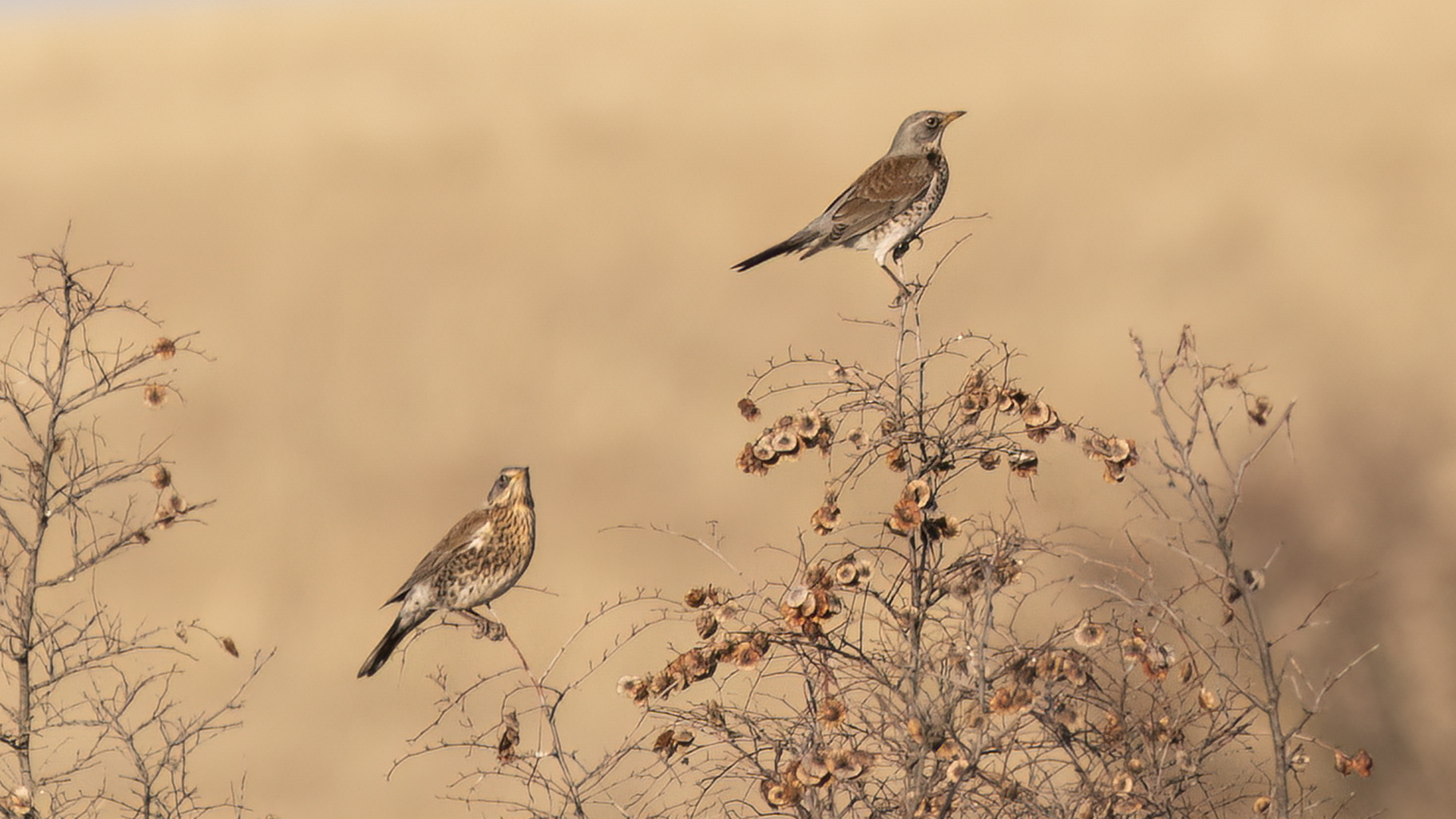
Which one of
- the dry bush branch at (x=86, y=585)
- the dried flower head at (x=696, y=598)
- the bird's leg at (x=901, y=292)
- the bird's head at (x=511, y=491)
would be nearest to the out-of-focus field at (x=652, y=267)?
the dry bush branch at (x=86, y=585)

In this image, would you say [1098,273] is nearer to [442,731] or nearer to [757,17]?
[442,731]

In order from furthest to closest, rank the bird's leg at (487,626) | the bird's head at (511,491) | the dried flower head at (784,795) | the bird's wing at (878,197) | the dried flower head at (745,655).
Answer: the bird's wing at (878,197) → the bird's head at (511,491) → the bird's leg at (487,626) → the dried flower head at (745,655) → the dried flower head at (784,795)

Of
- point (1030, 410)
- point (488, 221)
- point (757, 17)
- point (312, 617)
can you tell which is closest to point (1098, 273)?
point (488, 221)

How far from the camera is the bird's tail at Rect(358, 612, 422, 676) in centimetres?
796

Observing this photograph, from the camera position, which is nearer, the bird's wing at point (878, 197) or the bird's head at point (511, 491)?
the bird's head at point (511, 491)

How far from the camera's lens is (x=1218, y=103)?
3244 cm

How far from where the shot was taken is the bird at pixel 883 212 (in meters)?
9.26

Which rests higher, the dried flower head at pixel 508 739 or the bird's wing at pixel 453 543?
the bird's wing at pixel 453 543

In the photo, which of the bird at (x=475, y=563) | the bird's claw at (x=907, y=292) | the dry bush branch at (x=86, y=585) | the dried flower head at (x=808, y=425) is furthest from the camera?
the bird at (x=475, y=563)

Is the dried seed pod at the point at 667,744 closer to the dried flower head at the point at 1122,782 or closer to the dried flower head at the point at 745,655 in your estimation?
the dried flower head at the point at 745,655

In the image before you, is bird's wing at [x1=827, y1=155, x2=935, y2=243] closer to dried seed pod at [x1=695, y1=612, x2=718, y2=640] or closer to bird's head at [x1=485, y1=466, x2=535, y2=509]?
bird's head at [x1=485, y1=466, x2=535, y2=509]

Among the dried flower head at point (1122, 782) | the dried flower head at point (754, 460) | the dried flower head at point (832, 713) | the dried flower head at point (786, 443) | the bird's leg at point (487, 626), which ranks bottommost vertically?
the dried flower head at point (1122, 782)

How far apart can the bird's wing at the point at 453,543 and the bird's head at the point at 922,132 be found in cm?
315

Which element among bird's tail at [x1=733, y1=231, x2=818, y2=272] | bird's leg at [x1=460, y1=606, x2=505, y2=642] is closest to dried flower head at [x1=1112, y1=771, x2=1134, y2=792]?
bird's leg at [x1=460, y1=606, x2=505, y2=642]
